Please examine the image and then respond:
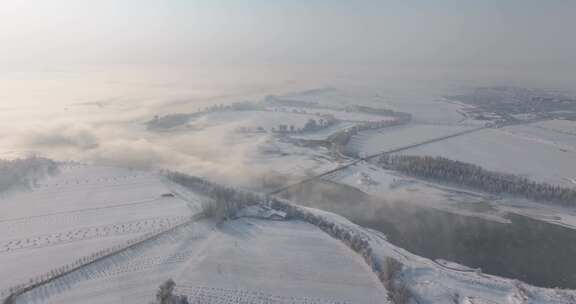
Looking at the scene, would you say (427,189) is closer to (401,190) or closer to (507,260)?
(401,190)

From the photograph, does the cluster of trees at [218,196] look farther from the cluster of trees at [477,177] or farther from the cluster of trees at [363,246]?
the cluster of trees at [477,177]

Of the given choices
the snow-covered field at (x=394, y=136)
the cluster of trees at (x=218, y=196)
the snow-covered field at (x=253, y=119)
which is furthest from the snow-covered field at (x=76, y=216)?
the snow-covered field at (x=394, y=136)

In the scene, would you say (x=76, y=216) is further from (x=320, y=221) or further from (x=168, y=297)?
(x=320, y=221)

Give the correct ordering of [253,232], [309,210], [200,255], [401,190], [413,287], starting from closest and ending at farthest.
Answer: [413,287]
[200,255]
[253,232]
[309,210]
[401,190]

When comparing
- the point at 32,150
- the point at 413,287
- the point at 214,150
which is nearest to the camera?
the point at 413,287

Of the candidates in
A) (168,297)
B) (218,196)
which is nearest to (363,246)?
(168,297)

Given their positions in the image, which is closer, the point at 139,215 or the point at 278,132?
the point at 139,215

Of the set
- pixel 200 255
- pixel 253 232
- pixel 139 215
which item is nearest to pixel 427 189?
pixel 253 232
